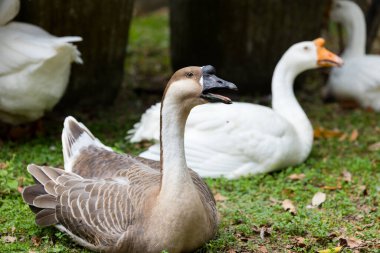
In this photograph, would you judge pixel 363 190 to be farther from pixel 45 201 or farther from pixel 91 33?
pixel 91 33

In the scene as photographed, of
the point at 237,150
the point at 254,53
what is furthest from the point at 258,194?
the point at 254,53

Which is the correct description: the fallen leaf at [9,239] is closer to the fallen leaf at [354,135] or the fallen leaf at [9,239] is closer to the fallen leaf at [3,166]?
the fallen leaf at [3,166]

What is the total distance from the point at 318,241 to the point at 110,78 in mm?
4392

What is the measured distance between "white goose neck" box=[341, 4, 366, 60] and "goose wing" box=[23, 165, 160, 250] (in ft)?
17.8

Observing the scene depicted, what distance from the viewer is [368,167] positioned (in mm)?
6570

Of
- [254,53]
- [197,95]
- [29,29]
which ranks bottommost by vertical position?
[254,53]

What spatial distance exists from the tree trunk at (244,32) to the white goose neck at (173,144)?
194 inches

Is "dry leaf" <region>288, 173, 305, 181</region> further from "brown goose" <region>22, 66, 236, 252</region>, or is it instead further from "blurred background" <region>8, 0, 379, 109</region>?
"blurred background" <region>8, 0, 379, 109</region>

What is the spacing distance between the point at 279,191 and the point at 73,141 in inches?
70.4

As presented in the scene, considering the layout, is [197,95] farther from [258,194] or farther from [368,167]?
[368,167]

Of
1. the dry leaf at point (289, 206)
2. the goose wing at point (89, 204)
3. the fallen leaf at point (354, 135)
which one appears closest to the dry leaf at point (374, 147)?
the fallen leaf at point (354, 135)

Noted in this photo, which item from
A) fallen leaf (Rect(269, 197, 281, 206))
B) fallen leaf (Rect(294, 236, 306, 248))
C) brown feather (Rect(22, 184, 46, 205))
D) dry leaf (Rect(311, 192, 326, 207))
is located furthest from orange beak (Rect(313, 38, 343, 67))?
brown feather (Rect(22, 184, 46, 205))

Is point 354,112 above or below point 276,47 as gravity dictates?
below

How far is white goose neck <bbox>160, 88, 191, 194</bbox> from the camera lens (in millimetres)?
4082
